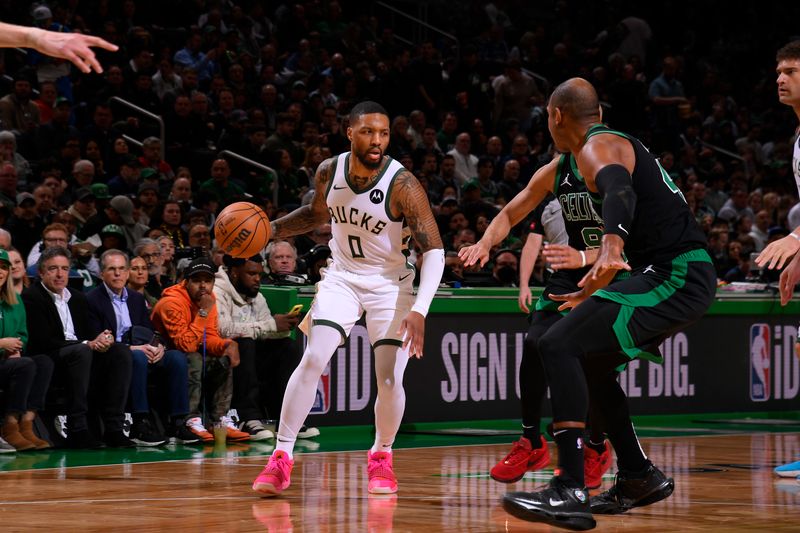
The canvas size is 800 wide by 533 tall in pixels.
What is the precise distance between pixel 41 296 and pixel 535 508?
5.74 m

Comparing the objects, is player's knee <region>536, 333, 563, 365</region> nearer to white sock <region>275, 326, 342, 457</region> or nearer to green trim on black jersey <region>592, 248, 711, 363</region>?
green trim on black jersey <region>592, 248, 711, 363</region>

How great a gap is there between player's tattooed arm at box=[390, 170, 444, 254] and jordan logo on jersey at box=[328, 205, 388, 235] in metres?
0.13

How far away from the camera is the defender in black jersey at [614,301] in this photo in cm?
584

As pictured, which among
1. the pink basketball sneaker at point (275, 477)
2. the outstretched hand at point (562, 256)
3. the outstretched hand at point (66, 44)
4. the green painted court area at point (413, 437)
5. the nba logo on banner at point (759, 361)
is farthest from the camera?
the nba logo on banner at point (759, 361)

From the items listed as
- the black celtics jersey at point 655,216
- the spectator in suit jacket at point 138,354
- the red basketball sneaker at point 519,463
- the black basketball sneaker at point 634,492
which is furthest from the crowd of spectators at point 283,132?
the black celtics jersey at point 655,216

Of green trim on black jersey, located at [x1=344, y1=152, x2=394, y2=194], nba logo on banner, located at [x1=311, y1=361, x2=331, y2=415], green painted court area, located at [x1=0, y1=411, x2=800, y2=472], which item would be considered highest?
green trim on black jersey, located at [x1=344, y1=152, x2=394, y2=194]

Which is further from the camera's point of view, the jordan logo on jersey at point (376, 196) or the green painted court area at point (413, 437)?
the green painted court area at point (413, 437)

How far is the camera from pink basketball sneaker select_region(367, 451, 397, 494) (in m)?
7.31

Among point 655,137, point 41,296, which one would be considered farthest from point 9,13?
point 655,137

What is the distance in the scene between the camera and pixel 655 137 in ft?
66.2

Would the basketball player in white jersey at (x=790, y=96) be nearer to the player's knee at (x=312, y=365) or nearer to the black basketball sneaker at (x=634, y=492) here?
the black basketball sneaker at (x=634, y=492)

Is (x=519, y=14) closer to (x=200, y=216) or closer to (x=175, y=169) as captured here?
(x=175, y=169)

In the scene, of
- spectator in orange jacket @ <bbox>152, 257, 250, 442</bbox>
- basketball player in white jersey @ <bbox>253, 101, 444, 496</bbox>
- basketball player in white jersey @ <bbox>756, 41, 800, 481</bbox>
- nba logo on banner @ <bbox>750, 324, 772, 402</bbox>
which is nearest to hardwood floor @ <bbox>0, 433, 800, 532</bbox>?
basketball player in white jersey @ <bbox>756, 41, 800, 481</bbox>

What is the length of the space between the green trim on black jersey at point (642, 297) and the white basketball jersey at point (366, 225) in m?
1.84
